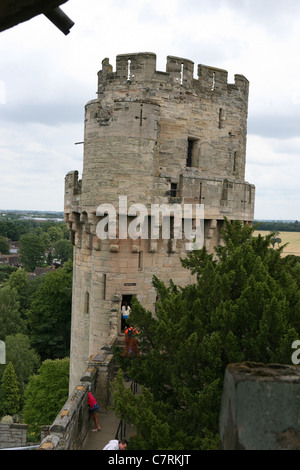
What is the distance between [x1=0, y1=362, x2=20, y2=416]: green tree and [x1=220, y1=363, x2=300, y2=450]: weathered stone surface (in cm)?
3685

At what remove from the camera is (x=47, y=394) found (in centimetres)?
3161

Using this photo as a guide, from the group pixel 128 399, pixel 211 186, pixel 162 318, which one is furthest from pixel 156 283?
pixel 211 186

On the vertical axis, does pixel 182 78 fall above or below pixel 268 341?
above

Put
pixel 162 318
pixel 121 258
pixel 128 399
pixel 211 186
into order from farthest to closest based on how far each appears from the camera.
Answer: pixel 211 186, pixel 121 258, pixel 162 318, pixel 128 399

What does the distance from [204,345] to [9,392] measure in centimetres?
3401

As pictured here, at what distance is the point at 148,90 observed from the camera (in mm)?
15961

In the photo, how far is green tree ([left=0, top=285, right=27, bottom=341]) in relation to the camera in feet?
155

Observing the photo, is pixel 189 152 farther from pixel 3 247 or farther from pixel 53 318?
pixel 3 247

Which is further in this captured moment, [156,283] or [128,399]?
[156,283]

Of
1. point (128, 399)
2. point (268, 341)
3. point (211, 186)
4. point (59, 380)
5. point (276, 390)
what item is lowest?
point (59, 380)

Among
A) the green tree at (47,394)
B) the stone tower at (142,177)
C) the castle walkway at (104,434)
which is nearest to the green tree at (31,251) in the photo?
the green tree at (47,394)

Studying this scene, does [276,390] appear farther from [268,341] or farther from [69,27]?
[268,341]

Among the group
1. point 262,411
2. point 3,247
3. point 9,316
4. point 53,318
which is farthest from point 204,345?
point 3,247

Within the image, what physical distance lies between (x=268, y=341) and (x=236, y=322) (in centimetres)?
71
